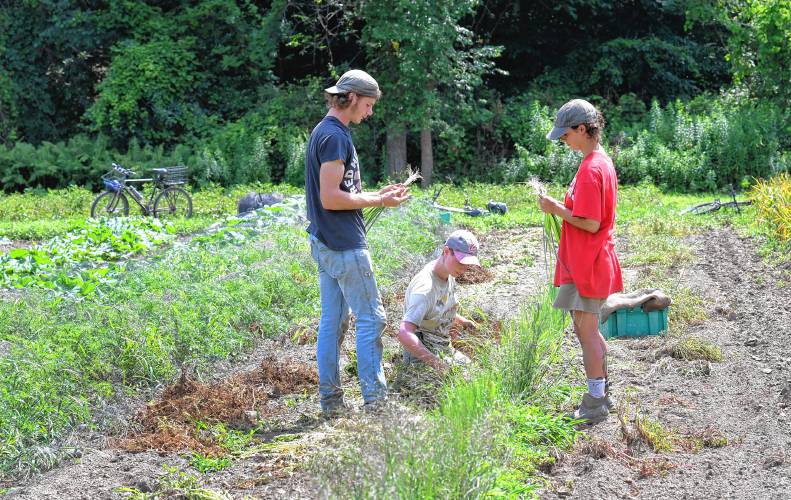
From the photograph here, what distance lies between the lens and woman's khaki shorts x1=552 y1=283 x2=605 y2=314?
5223 millimetres

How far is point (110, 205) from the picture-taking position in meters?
15.0

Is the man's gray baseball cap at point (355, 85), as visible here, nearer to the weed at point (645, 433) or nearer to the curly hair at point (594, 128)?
the curly hair at point (594, 128)

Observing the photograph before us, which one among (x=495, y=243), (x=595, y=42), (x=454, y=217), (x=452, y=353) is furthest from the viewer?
(x=595, y=42)

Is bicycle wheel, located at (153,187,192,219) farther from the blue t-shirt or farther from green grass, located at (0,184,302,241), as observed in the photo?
the blue t-shirt

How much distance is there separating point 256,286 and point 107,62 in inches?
636

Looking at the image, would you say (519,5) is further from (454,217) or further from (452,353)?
(452,353)

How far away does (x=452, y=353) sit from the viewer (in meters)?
5.81

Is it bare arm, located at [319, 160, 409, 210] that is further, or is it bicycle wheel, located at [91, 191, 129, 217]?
bicycle wheel, located at [91, 191, 129, 217]

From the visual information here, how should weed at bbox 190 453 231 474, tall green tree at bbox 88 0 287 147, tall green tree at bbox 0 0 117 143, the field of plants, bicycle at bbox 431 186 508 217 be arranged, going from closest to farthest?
the field of plants < weed at bbox 190 453 231 474 < bicycle at bbox 431 186 508 217 < tall green tree at bbox 88 0 287 147 < tall green tree at bbox 0 0 117 143

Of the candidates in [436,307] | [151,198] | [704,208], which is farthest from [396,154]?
[436,307]

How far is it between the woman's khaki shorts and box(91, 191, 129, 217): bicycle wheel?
11.0 metres

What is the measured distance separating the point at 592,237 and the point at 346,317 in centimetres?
142

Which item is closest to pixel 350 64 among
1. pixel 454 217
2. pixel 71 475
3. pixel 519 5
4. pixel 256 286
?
pixel 519 5

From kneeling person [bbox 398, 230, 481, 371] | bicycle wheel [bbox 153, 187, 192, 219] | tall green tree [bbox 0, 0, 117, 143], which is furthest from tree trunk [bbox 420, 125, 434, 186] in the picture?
kneeling person [bbox 398, 230, 481, 371]
